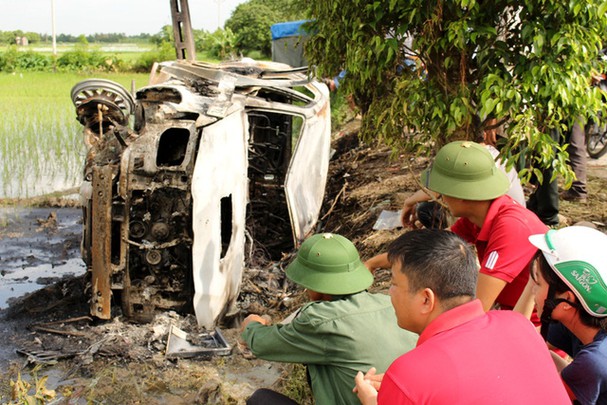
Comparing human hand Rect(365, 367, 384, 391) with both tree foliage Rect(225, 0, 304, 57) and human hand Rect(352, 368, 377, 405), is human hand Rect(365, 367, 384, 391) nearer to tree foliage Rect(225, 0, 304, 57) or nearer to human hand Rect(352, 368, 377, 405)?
human hand Rect(352, 368, 377, 405)

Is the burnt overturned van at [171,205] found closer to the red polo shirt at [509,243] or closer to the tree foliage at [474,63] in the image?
the tree foliage at [474,63]

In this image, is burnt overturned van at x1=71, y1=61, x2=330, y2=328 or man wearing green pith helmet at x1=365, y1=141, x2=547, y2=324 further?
burnt overturned van at x1=71, y1=61, x2=330, y2=328

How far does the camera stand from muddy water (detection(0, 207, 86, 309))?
26.9 feet

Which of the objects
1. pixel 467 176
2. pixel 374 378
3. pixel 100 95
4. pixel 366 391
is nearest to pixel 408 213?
pixel 467 176

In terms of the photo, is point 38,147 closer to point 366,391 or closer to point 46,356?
point 46,356

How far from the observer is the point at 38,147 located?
1509cm

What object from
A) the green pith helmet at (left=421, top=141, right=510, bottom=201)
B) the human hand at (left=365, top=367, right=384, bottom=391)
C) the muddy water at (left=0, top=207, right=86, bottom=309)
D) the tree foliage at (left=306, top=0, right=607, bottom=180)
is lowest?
the muddy water at (left=0, top=207, right=86, bottom=309)

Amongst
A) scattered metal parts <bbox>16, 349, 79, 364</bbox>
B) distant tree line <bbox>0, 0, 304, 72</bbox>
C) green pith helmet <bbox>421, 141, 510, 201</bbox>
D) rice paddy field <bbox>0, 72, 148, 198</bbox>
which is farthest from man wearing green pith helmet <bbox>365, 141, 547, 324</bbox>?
distant tree line <bbox>0, 0, 304, 72</bbox>

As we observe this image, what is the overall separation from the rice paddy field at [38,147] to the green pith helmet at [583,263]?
35.5 ft

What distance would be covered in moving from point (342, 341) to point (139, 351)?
11.3ft

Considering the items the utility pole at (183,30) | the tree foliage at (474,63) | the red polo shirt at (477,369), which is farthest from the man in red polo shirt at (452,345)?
the utility pole at (183,30)

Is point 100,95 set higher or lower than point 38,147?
higher

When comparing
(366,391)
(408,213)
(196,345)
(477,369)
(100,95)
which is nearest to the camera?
(477,369)

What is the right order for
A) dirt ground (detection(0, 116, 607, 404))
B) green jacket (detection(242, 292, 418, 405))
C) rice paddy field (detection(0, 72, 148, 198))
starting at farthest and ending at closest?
1. rice paddy field (detection(0, 72, 148, 198))
2. dirt ground (detection(0, 116, 607, 404))
3. green jacket (detection(242, 292, 418, 405))
